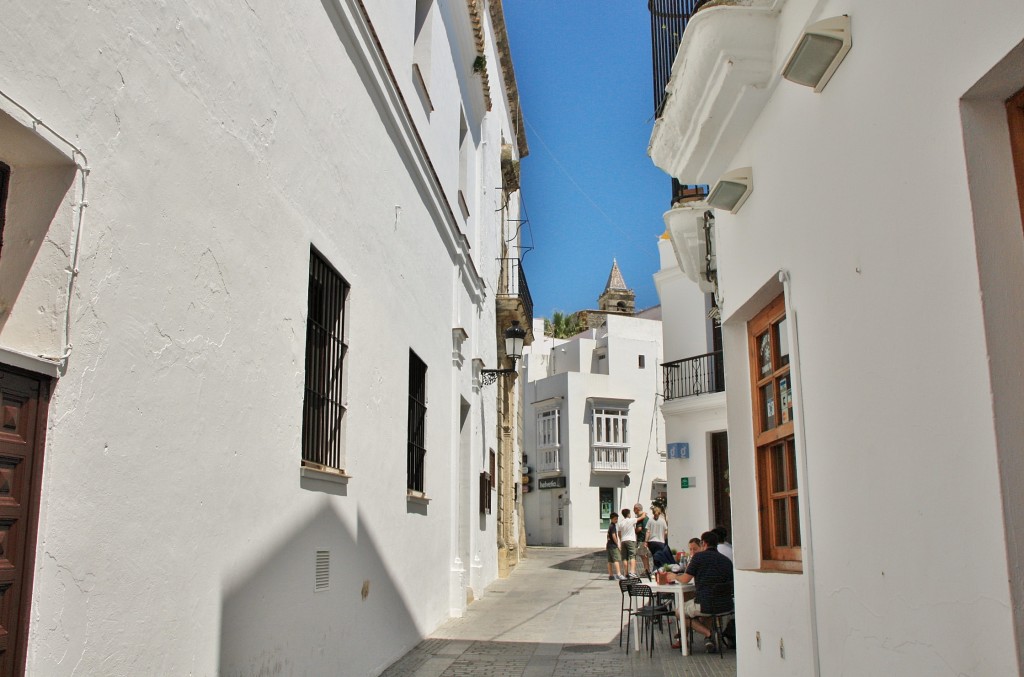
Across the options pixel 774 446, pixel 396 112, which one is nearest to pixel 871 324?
pixel 774 446

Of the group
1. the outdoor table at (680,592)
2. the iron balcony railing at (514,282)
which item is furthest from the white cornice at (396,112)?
the iron balcony railing at (514,282)

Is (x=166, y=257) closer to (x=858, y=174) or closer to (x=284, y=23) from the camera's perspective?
(x=284, y=23)

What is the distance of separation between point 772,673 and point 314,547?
305 cm

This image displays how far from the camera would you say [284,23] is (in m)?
5.86

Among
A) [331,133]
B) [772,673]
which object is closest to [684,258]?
[331,133]

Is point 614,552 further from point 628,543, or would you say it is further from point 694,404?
point 694,404

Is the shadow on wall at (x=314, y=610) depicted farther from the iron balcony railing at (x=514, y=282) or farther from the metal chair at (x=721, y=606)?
the iron balcony railing at (x=514, y=282)

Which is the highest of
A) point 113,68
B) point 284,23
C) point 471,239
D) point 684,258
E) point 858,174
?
point 471,239

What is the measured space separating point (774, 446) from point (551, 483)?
106 ft

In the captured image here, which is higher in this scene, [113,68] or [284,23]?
[284,23]

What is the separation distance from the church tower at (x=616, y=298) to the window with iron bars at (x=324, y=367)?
174 feet

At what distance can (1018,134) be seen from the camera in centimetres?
300

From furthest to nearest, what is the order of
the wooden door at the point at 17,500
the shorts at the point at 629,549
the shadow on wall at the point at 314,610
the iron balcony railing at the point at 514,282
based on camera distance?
1. the iron balcony railing at the point at 514,282
2. the shorts at the point at 629,549
3. the shadow on wall at the point at 314,610
4. the wooden door at the point at 17,500

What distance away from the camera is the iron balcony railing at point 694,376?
19.4 meters
